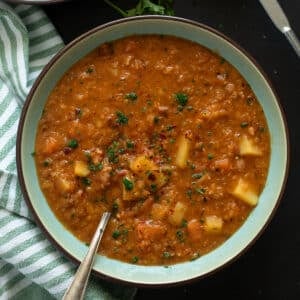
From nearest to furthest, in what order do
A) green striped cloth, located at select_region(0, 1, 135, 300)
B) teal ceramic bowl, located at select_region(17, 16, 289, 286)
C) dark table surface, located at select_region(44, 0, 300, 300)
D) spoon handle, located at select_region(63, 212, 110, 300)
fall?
spoon handle, located at select_region(63, 212, 110, 300) → teal ceramic bowl, located at select_region(17, 16, 289, 286) → green striped cloth, located at select_region(0, 1, 135, 300) → dark table surface, located at select_region(44, 0, 300, 300)

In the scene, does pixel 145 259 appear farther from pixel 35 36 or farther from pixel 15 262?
pixel 35 36

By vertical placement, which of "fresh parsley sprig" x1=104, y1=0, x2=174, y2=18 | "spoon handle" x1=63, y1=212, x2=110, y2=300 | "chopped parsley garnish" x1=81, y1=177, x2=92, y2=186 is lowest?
A: "spoon handle" x1=63, y1=212, x2=110, y2=300

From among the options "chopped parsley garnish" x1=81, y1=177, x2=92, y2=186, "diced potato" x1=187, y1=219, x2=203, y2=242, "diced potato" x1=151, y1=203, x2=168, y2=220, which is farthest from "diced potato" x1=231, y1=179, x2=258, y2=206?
"chopped parsley garnish" x1=81, y1=177, x2=92, y2=186

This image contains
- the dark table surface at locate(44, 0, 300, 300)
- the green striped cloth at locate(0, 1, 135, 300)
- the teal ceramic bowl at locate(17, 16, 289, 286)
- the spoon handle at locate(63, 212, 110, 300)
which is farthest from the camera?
the dark table surface at locate(44, 0, 300, 300)

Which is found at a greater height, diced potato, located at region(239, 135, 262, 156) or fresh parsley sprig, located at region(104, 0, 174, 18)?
fresh parsley sprig, located at region(104, 0, 174, 18)

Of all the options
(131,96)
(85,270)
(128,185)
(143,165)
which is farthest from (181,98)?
(85,270)

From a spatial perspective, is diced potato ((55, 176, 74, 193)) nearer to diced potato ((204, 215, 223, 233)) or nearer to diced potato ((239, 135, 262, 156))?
diced potato ((204, 215, 223, 233))

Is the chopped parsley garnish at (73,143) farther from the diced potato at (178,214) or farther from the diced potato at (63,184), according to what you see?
the diced potato at (178,214)

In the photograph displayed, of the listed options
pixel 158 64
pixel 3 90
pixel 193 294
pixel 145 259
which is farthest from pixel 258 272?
pixel 3 90
